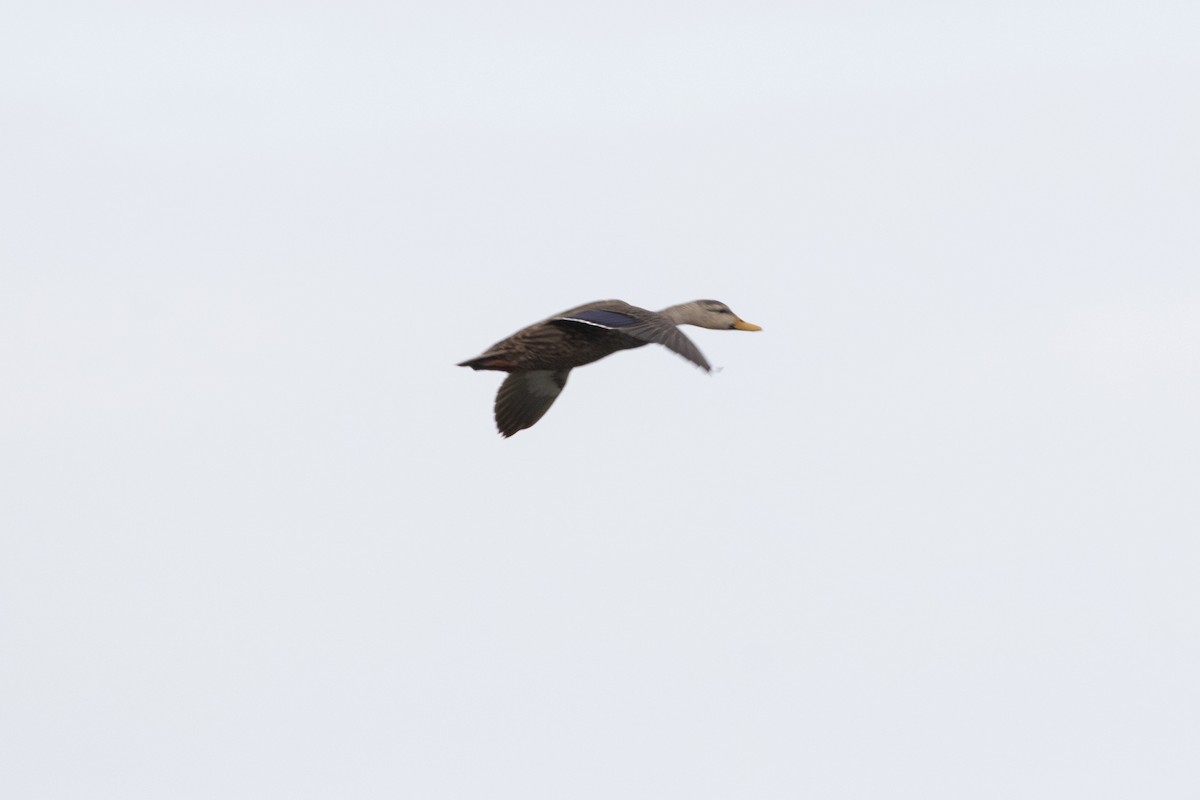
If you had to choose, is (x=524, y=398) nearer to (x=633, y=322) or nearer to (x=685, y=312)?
(x=685, y=312)

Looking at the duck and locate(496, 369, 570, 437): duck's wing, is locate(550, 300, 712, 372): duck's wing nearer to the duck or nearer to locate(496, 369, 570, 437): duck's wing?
the duck

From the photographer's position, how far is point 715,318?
36188 millimetres

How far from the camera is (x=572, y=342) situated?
34.1 metres

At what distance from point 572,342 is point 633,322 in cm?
137

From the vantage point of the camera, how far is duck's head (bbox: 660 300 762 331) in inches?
1415

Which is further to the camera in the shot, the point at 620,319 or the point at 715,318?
the point at 715,318

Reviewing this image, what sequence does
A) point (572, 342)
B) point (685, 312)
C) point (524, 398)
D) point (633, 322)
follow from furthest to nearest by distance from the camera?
point (524, 398), point (685, 312), point (572, 342), point (633, 322)

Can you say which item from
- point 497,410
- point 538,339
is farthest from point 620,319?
point 497,410

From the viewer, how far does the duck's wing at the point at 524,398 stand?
1469 inches

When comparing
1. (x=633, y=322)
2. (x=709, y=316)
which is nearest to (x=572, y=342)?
(x=633, y=322)

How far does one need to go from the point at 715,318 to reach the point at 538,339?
3.21 meters

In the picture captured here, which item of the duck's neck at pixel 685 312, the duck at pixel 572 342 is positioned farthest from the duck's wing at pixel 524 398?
the duck's neck at pixel 685 312

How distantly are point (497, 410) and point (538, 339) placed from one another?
12.1 ft

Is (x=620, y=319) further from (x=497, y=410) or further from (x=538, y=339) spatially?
(x=497, y=410)
